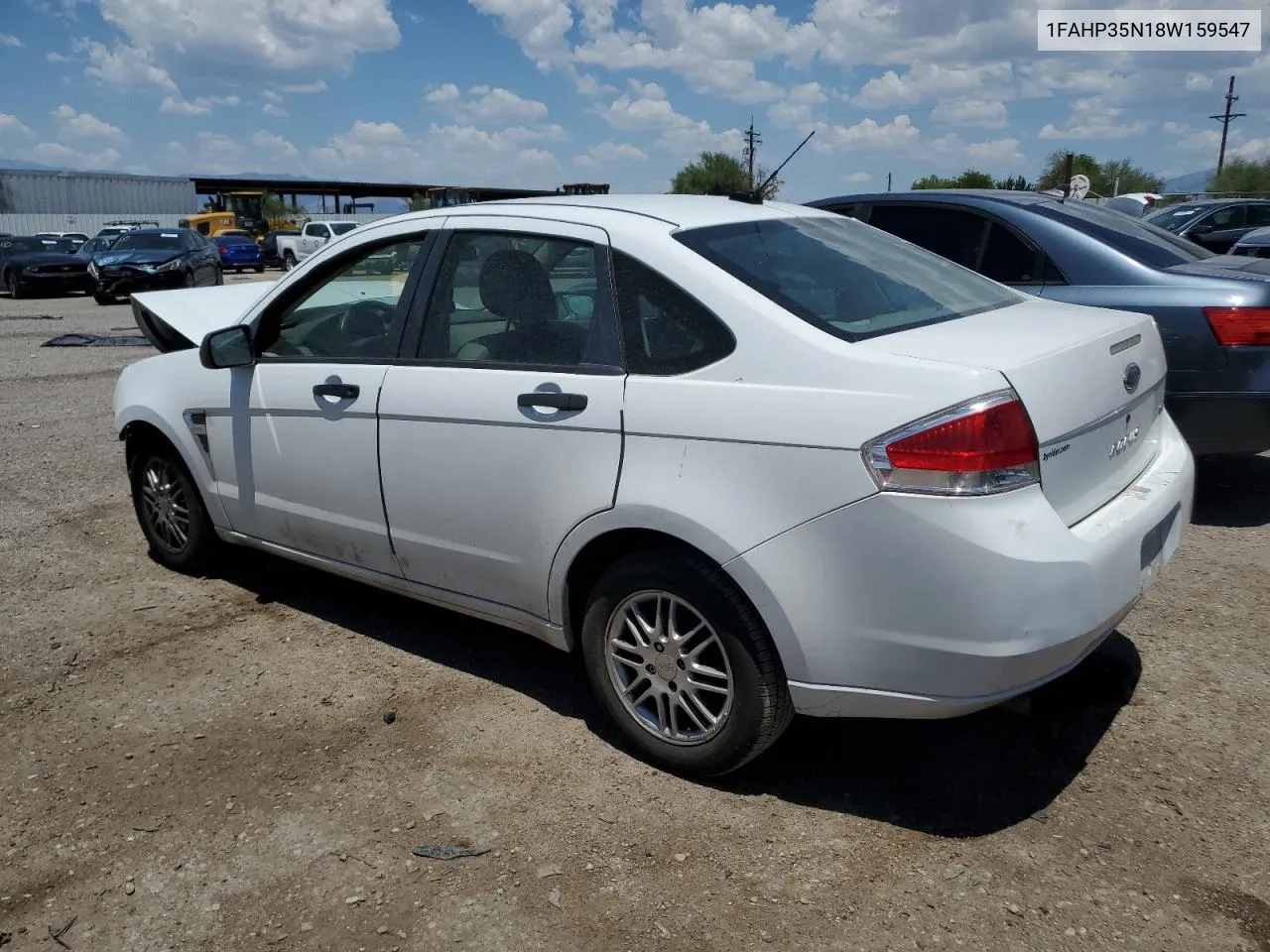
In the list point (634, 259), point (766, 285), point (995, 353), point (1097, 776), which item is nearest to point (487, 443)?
point (634, 259)

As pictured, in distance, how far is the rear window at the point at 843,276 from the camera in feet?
10.1

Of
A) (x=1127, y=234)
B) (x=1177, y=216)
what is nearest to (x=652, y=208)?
(x=1127, y=234)

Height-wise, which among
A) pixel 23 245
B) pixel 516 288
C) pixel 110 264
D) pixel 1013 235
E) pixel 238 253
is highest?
pixel 1013 235

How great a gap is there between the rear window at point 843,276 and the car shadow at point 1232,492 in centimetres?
268

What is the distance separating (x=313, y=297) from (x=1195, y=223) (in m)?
19.2

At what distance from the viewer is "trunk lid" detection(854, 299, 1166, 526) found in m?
2.74

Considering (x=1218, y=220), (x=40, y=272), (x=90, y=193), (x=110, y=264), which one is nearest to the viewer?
(x=1218, y=220)

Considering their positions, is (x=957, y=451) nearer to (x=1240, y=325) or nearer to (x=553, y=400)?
(x=553, y=400)

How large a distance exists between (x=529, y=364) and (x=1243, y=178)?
67.1 meters

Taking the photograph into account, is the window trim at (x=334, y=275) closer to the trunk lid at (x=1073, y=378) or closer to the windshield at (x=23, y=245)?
the trunk lid at (x=1073, y=378)

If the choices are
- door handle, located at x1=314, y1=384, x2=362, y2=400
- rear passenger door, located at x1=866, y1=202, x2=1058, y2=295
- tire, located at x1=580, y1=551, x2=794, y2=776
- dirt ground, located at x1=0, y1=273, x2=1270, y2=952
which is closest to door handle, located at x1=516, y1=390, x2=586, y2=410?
tire, located at x1=580, y1=551, x2=794, y2=776

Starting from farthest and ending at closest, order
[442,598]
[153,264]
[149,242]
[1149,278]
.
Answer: [149,242] < [153,264] < [1149,278] < [442,598]

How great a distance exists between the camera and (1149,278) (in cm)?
536

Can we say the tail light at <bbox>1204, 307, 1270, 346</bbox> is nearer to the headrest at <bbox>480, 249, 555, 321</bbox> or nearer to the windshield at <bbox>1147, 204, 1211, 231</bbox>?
the headrest at <bbox>480, 249, 555, 321</bbox>
